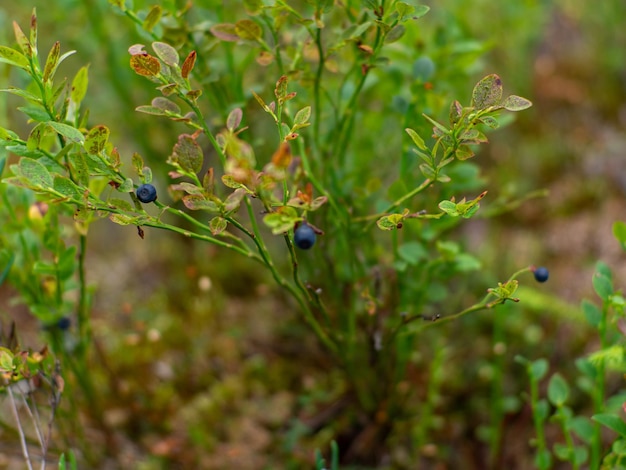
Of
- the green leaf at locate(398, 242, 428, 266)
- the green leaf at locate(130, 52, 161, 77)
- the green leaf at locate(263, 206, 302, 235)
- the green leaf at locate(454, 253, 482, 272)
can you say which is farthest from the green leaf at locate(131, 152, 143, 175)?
the green leaf at locate(454, 253, 482, 272)

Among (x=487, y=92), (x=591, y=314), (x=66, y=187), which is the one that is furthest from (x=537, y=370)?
(x=66, y=187)

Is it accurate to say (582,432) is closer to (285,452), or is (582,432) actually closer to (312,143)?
(285,452)

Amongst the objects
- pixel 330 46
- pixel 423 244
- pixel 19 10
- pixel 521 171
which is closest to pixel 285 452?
pixel 423 244

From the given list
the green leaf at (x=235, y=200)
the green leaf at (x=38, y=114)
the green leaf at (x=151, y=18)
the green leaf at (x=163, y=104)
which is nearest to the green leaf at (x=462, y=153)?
the green leaf at (x=235, y=200)

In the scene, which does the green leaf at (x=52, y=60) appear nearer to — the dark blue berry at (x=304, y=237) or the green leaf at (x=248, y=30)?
the green leaf at (x=248, y=30)

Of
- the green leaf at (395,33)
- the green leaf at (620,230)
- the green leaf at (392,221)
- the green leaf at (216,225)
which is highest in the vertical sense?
the green leaf at (395,33)

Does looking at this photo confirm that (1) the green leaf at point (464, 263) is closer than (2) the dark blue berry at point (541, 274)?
No

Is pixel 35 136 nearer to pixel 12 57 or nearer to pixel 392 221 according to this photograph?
pixel 12 57
